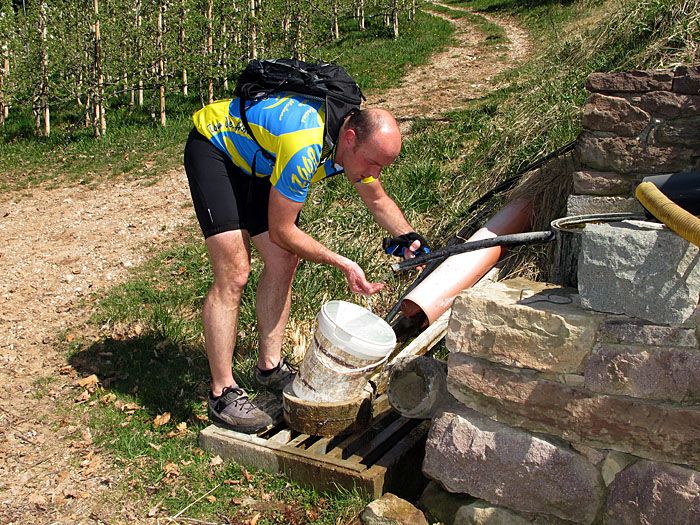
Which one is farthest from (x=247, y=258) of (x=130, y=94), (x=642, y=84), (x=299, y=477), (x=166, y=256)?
(x=130, y=94)

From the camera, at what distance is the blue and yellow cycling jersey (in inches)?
117

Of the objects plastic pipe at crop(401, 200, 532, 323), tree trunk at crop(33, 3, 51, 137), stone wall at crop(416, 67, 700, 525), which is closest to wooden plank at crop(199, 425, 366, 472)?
stone wall at crop(416, 67, 700, 525)

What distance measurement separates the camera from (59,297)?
5.44m

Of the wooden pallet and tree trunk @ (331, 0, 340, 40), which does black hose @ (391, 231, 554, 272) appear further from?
tree trunk @ (331, 0, 340, 40)

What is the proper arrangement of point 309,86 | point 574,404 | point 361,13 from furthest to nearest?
point 361,13 < point 309,86 < point 574,404

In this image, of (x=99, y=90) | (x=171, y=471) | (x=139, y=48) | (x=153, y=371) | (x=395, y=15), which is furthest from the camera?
(x=395, y=15)

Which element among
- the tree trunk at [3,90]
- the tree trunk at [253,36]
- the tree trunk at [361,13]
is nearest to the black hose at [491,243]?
the tree trunk at [3,90]

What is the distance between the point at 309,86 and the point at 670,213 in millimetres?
1690

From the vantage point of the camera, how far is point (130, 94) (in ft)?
46.5

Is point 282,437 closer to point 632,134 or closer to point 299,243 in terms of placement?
point 299,243

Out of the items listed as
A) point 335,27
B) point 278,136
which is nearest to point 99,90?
point 278,136

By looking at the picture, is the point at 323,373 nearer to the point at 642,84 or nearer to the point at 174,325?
the point at 174,325

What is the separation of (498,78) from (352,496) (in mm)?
10239

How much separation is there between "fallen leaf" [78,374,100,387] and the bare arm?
187 centimetres
